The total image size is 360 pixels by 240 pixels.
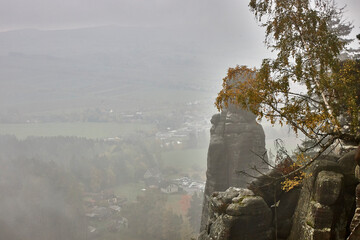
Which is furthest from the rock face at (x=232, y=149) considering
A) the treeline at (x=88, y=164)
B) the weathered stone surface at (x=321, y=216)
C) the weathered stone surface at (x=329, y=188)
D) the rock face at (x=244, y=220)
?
the treeline at (x=88, y=164)

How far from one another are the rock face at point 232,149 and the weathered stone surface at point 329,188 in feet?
95.4

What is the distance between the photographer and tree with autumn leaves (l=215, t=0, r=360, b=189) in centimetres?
1152

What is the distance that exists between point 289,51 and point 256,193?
8266 mm

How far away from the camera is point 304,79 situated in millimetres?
13242

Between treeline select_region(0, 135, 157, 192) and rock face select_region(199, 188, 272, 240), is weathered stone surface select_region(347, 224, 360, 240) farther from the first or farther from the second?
treeline select_region(0, 135, 157, 192)

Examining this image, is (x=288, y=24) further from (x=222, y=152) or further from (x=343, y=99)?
(x=222, y=152)

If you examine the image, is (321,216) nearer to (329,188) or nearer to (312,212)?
(312,212)

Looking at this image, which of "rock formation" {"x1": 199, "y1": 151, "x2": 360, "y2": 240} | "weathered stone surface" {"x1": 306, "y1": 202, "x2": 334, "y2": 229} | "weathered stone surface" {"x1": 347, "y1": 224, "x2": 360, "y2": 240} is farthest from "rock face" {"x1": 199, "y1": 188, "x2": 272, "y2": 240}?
"weathered stone surface" {"x1": 347, "y1": 224, "x2": 360, "y2": 240}

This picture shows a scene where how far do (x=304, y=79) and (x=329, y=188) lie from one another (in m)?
5.14

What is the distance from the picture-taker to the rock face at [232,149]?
4081cm

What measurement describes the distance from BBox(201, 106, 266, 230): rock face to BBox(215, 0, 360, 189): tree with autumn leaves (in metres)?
25.4

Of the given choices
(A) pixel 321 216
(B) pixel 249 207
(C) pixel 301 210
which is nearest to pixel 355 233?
(A) pixel 321 216

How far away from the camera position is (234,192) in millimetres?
17062

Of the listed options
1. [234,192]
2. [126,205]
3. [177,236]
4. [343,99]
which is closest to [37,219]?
[126,205]
